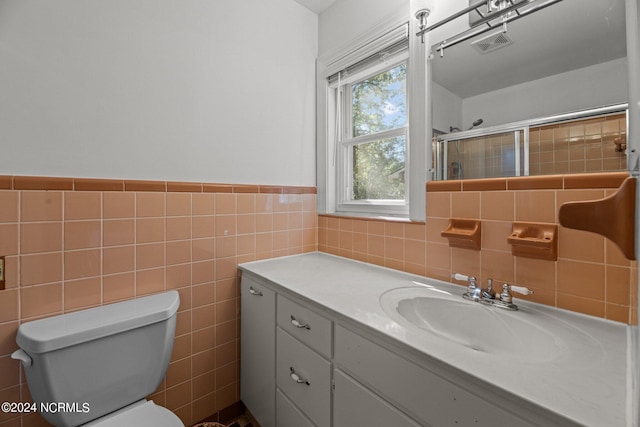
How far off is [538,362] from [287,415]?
100 centimetres

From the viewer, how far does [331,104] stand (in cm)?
185

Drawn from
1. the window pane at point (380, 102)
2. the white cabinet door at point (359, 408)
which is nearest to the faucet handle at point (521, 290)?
the white cabinet door at point (359, 408)

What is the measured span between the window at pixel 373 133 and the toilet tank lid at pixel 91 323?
1.18 metres

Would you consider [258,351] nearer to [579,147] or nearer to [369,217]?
[369,217]

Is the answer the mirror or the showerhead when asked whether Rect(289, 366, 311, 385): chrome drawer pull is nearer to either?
the mirror

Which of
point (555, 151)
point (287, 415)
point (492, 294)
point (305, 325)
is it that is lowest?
point (287, 415)

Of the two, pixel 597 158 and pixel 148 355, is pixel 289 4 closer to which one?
pixel 597 158

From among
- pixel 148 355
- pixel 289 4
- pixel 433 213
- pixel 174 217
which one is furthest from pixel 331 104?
pixel 148 355

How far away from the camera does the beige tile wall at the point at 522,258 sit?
86cm

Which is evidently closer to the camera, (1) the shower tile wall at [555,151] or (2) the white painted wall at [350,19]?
(1) the shower tile wall at [555,151]

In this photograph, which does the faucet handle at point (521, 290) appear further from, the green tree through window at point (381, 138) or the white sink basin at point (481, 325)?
the green tree through window at point (381, 138)

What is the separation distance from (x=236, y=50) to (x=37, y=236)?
1.26 meters

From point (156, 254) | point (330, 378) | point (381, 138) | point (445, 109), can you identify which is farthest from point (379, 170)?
point (156, 254)

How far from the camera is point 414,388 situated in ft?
2.39
